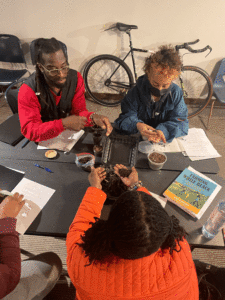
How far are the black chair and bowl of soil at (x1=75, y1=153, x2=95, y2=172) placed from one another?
2.27 meters

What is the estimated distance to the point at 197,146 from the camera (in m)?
1.49

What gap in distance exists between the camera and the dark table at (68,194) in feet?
3.39

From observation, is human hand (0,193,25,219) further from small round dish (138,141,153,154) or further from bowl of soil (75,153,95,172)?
small round dish (138,141,153,154)

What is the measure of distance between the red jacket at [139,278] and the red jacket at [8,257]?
1.08ft

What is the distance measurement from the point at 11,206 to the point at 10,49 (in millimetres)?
2789

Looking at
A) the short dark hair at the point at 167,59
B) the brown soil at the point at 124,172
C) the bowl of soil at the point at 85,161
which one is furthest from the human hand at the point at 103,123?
the short dark hair at the point at 167,59

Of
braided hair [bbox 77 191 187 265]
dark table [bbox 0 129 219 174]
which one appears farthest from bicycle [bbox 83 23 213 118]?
braided hair [bbox 77 191 187 265]

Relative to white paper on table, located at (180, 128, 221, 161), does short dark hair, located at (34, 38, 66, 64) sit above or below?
above

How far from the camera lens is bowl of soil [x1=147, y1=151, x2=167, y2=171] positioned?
1.28m

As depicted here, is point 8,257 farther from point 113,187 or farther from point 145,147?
point 145,147

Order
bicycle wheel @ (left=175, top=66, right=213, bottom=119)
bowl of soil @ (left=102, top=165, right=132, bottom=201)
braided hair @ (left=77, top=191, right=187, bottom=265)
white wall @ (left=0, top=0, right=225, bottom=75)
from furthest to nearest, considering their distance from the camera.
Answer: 1. bicycle wheel @ (left=175, top=66, right=213, bottom=119)
2. white wall @ (left=0, top=0, right=225, bottom=75)
3. bowl of soil @ (left=102, top=165, right=132, bottom=201)
4. braided hair @ (left=77, top=191, right=187, bottom=265)

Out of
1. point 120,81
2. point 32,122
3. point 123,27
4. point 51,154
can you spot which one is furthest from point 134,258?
point 120,81

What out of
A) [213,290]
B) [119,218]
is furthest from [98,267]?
[213,290]

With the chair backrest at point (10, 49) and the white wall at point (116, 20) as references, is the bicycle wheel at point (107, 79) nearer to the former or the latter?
the white wall at point (116, 20)
